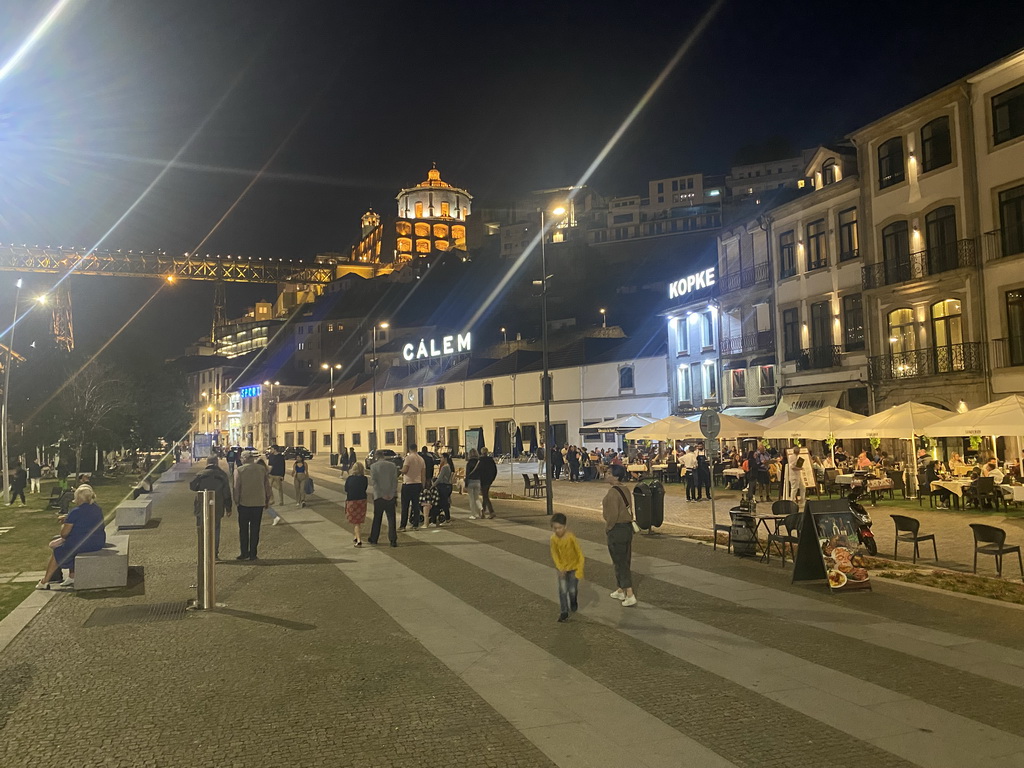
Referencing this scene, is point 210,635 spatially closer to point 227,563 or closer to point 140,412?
point 227,563

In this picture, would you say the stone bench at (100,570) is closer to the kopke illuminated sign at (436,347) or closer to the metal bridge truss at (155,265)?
the kopke illuminated sign at (436,347)

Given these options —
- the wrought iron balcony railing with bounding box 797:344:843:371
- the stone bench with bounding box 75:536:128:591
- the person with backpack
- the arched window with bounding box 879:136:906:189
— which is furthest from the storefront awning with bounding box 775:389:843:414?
the stone bench with bounding box 75:536:128:591

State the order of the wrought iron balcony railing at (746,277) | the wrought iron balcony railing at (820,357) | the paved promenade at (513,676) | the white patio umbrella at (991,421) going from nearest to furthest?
the paved promenade at (513,676) < the white patio umbrella at (991,421) < the wrought iron balcony railing at (820,357) < the wrought iron balcony railing at (746,277)

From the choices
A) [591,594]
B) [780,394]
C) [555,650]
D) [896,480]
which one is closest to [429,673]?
[555,650]

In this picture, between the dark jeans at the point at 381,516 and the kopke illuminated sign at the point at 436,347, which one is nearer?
the dark jeans at the point at 381,516

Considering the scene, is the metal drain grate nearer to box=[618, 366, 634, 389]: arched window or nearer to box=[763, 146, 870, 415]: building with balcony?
box=[763, 146, 870, 415]: building with balcony

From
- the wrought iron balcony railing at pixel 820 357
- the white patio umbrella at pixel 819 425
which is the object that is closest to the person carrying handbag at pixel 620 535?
the white patio umbrella at pixel 819 425

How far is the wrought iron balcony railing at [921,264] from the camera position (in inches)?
979

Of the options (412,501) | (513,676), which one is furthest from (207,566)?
(412,501)

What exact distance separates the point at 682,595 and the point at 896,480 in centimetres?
1548

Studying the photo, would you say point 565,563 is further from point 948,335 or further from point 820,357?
point 820,357

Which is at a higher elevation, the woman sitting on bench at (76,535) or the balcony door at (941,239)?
the balcony door at (941,239)

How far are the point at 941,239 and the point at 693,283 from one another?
15.8 meters

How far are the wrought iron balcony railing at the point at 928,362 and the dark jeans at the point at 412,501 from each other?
60.2 feet
